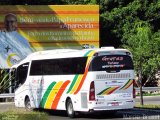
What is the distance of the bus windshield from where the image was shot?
23.1 metres

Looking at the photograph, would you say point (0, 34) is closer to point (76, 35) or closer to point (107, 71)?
point (76, 35)

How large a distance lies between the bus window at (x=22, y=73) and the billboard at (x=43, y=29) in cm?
1457

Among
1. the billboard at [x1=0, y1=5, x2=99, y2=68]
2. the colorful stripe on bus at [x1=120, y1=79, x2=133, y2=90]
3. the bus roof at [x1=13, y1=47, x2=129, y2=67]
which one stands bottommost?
the colorful stripe on bus at [x1=120, y1=79, x2=133, y2=90]

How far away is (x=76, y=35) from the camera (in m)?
46.6

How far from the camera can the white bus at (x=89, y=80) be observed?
23000 mm

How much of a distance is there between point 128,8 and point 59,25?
7.83 metres

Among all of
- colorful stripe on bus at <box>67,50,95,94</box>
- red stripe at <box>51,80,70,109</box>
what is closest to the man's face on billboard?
red stripe at <box>51,80,70,109</box>

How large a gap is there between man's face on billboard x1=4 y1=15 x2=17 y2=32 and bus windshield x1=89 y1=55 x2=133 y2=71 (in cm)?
2223

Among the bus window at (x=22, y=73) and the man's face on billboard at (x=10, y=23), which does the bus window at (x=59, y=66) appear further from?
the man's face on billboard at (x=10, y=23)

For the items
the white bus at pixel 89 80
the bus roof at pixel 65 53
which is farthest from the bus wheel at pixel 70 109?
the bus roof at pixel 65 53

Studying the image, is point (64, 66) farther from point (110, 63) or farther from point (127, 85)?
point (127, 85)

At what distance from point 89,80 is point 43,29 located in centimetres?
2313

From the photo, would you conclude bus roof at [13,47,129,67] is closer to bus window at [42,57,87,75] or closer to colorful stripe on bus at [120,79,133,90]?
bus window at [42,57,87,75]

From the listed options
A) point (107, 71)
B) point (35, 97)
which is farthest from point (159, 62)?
point (107, 71)
